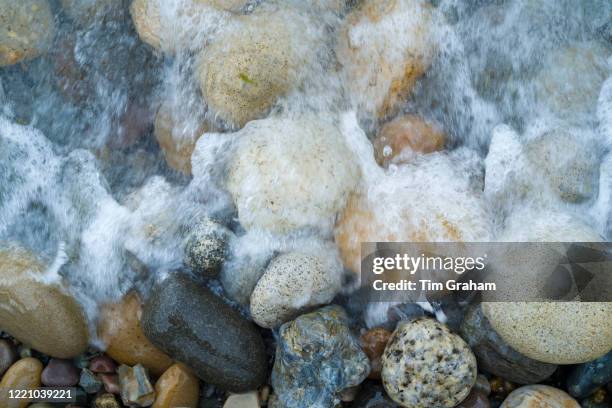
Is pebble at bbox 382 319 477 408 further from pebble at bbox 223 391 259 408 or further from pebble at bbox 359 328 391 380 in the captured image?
pebble at bbox 223 391 259 408

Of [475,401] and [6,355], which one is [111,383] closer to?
[6,355]

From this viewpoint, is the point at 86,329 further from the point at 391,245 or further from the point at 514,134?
the point at 514,134

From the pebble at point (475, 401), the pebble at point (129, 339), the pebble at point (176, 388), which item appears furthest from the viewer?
the pebble at point (129, 339)

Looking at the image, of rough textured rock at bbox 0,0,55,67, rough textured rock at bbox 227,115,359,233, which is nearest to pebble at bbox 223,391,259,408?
rough textured rock at bbox 227,115,359,233

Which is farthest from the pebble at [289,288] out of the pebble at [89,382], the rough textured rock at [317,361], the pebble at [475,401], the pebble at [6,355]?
the pebble at [6,355]

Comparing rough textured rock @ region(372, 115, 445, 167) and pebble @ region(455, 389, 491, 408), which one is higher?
rough textured rock @ region(372, 115, 445, 167)

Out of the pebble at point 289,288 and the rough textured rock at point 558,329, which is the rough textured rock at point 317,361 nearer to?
the pebble at point 289,288

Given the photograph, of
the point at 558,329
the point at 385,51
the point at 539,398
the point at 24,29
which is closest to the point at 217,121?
the point at 385,51
